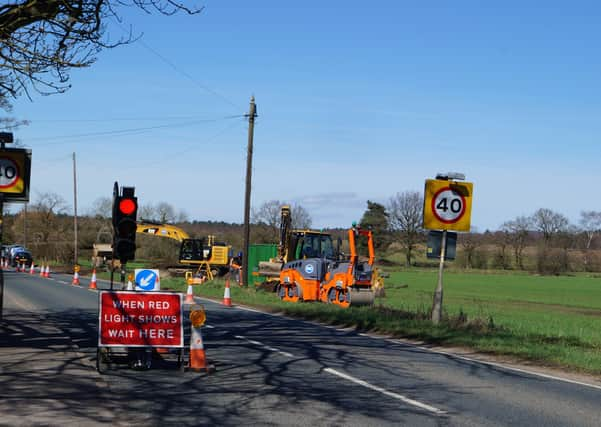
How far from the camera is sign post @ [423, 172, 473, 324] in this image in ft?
59.5

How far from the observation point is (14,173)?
1362 centimetres

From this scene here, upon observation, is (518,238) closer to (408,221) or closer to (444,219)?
(408,221)

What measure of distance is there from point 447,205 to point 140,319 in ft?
29.7

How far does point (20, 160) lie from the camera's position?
1373 centimetres

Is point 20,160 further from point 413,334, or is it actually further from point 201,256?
point 201,256

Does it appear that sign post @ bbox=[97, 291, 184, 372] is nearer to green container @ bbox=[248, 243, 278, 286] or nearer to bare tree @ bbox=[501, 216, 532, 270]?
green container @ bbox=[248, 243, 278, 286]

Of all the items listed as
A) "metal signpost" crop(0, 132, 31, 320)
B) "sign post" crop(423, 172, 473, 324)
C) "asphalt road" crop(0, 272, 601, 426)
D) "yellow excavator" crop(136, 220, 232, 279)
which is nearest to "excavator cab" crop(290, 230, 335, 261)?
"sign post" crop(423, 172, 473, 324)

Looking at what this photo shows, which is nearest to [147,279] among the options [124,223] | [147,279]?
[147,279]

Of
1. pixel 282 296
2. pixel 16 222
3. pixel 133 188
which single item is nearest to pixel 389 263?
pixel 16 222

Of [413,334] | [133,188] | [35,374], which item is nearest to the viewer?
[35,374]

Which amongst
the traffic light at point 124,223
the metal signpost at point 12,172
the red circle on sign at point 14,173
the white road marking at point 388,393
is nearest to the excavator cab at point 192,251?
the metal signpost at point 12,172

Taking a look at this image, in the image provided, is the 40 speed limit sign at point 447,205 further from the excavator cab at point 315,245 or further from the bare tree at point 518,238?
the bare tree at point 518,238

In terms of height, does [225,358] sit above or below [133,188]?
below

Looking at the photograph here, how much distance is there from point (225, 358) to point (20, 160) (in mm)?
4941
